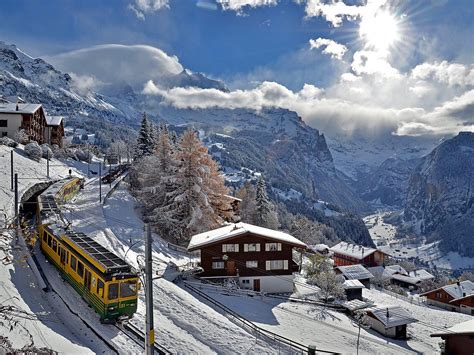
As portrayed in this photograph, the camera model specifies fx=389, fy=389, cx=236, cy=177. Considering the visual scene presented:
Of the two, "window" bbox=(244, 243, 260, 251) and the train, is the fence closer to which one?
the train

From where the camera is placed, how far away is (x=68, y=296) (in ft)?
75.9

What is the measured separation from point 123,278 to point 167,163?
34.0 metres

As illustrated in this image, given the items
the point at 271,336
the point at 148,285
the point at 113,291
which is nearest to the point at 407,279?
the point at 271,336

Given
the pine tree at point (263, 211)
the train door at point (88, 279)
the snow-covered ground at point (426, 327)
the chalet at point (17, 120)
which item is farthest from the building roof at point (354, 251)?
the train door at point (88, 279)

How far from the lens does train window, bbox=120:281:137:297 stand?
2133 cm

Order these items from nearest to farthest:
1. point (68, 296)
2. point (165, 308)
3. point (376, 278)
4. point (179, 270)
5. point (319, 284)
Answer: point (68, 296) → point (165, 308) → point (179, 270) → point (319, 284) → point (376, 278)

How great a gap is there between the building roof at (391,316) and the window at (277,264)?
390 inches

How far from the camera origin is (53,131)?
96125 mm

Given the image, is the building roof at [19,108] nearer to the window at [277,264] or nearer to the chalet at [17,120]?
the chalet at [17,120]

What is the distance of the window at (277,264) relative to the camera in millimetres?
43281

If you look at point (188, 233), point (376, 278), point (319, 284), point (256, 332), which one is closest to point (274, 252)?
point (319, 284)

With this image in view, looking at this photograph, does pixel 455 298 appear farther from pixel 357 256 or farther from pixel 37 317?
pixel 37 317

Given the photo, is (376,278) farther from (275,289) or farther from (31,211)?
(31,211)

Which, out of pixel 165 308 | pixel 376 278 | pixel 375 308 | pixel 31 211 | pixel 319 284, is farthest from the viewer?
pixel 376 278
